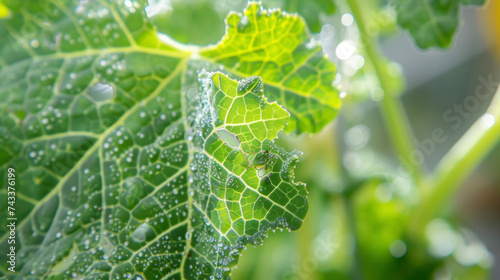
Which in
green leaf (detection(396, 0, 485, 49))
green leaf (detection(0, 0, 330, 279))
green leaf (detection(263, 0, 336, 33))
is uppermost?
green leaf (detection(263, 0, 336, 33))

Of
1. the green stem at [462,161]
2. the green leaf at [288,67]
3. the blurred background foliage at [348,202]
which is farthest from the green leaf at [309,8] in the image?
the green stem at [462,161]

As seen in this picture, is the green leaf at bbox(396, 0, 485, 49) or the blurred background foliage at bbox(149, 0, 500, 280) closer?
the green leaf at bbox(396, 0, 485, 49)

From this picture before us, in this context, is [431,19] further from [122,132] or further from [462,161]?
[122,132]

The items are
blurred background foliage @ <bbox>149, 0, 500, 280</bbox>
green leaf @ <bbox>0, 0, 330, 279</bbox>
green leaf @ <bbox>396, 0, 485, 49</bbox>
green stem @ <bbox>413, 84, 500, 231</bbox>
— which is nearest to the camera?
green leaf @ <bbox>0, 0, 330, 279</bbox>

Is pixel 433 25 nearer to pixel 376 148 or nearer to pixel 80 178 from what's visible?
pixel 80 178

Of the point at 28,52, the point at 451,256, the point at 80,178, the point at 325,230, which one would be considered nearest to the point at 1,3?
the point at 28,52

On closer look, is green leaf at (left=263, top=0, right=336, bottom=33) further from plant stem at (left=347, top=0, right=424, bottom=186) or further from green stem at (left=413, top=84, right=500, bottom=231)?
green stem at (left=413, top=84, right=500, bottom=231)

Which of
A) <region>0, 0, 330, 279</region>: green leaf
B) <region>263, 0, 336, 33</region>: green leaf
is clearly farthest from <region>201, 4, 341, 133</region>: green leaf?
<region>263, 0, 336, 33</region>: green leaf
